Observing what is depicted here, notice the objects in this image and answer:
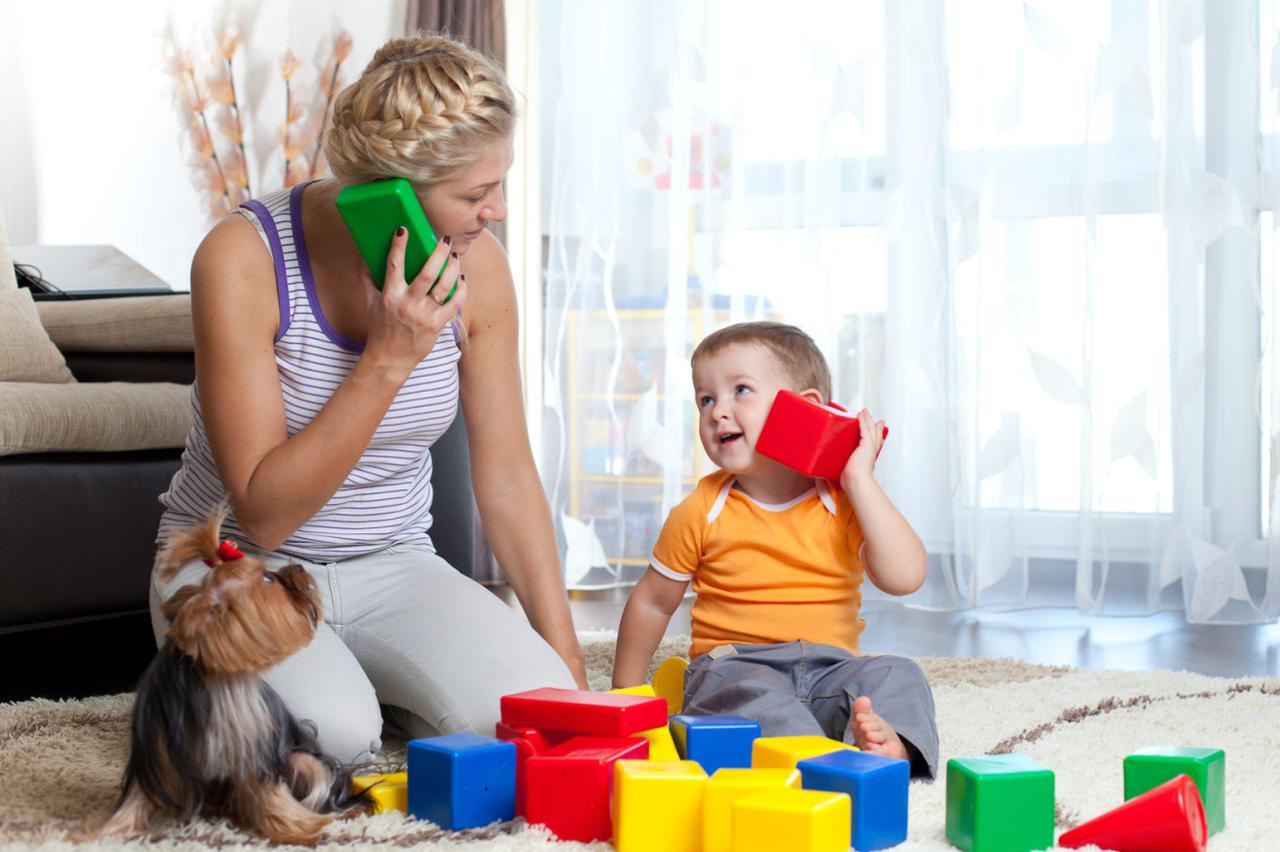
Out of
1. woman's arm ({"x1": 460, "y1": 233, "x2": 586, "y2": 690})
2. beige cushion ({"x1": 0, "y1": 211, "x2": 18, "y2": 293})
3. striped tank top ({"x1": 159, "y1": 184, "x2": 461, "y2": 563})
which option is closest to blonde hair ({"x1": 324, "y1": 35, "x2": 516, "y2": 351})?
striped tank top ({"x1": 159, "y1": 184, "x2": 461, "y2": 563})

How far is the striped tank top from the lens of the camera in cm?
147

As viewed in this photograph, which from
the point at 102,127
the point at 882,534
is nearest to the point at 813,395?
the point at 882,534

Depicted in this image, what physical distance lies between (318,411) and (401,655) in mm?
289

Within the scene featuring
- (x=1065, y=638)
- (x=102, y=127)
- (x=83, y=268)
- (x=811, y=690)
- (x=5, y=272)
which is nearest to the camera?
(x=811, y=690)

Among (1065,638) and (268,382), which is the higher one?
(268,382)

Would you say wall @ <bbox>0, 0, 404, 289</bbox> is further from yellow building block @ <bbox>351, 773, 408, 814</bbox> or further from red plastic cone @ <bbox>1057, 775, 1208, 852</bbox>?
red plastic cone @ <bbox>1057, 775, 1208, 852</bbox>

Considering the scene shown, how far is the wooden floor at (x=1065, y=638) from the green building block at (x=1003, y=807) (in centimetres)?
110

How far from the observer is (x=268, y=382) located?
142 centimetres

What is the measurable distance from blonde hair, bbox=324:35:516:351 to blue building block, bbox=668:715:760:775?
616mm

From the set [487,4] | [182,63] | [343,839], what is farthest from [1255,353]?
[182,63]

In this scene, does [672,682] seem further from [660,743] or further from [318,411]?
[318,411]

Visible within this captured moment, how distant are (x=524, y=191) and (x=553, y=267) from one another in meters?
0.22

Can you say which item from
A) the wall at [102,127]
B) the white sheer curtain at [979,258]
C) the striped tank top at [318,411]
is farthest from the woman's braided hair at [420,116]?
the wall at [102,127]

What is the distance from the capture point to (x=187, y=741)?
1.09 meters
